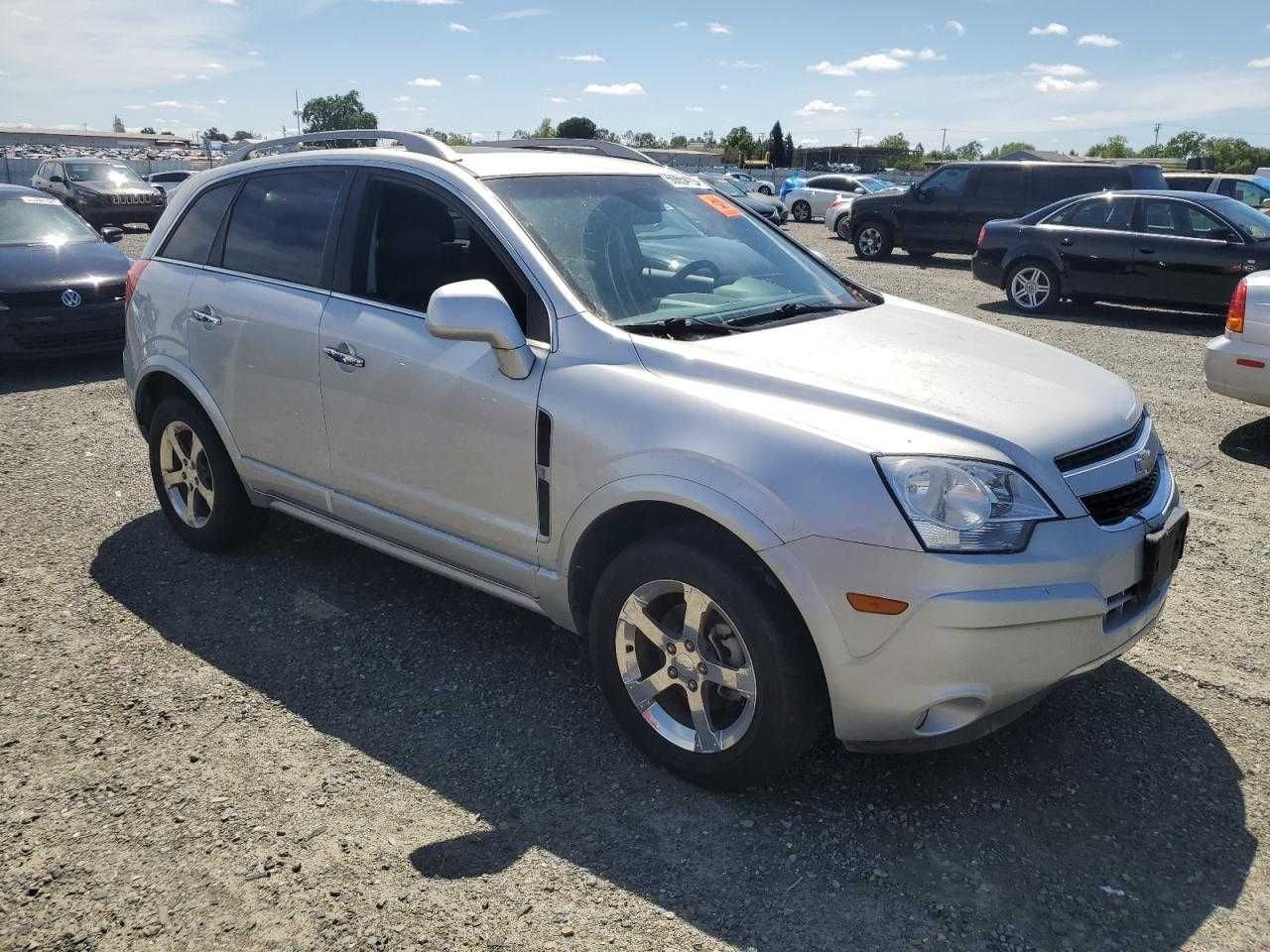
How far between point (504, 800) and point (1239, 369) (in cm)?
557

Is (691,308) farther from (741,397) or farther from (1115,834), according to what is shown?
(1115,834)

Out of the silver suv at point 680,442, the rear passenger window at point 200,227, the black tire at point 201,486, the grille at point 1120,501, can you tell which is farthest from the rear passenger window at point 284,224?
the grille at point 1120,501

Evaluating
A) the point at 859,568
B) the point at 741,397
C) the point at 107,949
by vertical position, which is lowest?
the point at 107,949

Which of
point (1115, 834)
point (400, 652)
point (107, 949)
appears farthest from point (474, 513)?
point (1115, 834)

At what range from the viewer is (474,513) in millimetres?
3479

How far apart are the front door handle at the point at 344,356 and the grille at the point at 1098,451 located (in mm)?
2399

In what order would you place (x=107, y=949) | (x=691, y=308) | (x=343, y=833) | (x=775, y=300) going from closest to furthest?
(x=107, y=949) → (x=343, y=833) → (x=691, y=308) → (x=775, y=300)

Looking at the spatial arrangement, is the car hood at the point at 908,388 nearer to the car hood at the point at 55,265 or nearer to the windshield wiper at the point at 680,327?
the windshield wiper at the point at 680,327

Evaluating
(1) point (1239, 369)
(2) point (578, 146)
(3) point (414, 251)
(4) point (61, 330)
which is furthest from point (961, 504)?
(4) point (61, 330)

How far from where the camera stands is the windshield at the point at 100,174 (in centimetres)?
2327

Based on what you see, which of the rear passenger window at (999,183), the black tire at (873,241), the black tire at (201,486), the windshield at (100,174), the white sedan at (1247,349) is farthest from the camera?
the windshield at (100,174)

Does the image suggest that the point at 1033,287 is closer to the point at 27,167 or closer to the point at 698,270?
the point at 698,270

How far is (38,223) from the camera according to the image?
9883 mm

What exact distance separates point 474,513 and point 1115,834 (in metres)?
2.18
